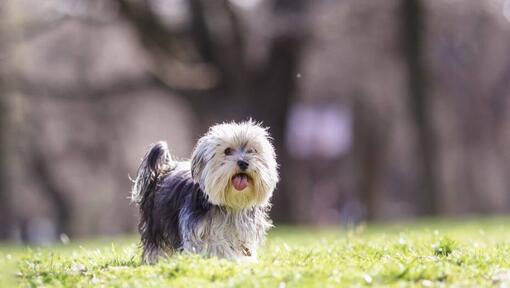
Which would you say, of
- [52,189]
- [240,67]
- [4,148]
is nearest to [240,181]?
[240,67]

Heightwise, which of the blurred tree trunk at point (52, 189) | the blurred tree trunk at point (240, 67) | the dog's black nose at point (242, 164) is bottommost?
the blurred tree trunk at point (52, 189)

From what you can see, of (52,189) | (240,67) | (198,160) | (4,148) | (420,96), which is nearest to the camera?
(198,160)

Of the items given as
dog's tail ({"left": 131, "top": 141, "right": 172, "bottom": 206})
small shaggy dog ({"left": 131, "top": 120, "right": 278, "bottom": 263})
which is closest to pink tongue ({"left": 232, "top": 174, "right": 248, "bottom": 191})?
small shaggy dog ({"left": 131, "top": 120, "right": 278, "bottom": 263})

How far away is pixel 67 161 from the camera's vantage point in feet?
136

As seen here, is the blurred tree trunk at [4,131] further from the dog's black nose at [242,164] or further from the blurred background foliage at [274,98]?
the dog's black nose at [242,164]

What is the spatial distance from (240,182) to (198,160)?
0.52 metres

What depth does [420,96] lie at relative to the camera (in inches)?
1141

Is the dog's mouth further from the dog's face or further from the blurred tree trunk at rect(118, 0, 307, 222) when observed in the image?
the blurred tree trunk at rect(118, 0, 307, 222)

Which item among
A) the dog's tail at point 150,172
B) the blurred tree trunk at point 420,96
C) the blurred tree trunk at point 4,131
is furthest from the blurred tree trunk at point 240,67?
the dog's tail at point 150,172

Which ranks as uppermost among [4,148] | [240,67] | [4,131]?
[240,67]

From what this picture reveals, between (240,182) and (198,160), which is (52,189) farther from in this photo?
(240,182)

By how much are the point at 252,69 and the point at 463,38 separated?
29.1ft

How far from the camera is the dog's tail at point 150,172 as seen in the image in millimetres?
10703

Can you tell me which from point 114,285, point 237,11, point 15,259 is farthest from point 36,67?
point 114,285
